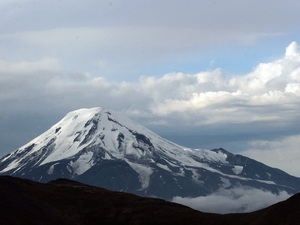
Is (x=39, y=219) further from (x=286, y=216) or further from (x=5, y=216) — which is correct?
(x=286, y=216)

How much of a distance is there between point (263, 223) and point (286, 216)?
31.2ft

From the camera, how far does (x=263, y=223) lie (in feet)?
656

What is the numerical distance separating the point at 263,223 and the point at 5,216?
100 metres

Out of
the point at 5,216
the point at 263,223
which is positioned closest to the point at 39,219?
the point at 5,216

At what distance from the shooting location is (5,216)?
189 m

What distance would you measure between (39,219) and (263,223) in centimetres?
8884

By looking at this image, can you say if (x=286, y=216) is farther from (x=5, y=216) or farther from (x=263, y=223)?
(x=5, y=216)

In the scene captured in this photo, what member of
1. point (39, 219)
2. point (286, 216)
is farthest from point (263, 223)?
point (39, 219)

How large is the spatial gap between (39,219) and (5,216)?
14.6 m

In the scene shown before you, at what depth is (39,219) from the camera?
198500 millimetres

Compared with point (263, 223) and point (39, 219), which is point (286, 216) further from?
point (39, 219)

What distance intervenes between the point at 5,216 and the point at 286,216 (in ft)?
358
